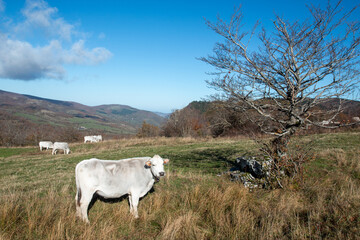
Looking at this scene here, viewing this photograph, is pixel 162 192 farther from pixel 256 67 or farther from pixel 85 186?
pixel 256 67

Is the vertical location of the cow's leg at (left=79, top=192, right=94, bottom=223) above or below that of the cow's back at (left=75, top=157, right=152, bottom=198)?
below

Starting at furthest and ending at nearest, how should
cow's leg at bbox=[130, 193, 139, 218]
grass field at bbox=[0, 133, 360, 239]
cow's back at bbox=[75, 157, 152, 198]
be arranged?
cow's leg at bbox=[130, 193, 139, 218]
cow's back at bbox=[75, 157, 152, 198]
grass field at bbox=[0, 133, 360, 239]

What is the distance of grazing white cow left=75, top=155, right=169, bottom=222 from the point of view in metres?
5.54

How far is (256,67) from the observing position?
27.5 feet

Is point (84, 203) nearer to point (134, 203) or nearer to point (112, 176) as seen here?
point (112, 176)

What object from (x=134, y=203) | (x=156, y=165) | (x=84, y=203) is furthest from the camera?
(x=156, y=165)

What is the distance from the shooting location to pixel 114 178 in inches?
235

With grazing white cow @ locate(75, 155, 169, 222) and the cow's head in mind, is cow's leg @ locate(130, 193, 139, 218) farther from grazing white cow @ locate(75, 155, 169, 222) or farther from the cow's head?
the cow's head

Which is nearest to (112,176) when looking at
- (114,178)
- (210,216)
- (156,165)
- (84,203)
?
(114,178)

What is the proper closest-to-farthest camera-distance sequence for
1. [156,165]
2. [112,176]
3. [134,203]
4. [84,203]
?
1. [84,203]
2. [112,176]
3. [134,203]
4. [156,165]

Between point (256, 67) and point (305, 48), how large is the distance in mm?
1904

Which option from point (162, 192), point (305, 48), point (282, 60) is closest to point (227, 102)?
point (282, 60)

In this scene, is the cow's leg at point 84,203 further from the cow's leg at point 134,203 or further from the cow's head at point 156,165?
the cow's head at point 156,165

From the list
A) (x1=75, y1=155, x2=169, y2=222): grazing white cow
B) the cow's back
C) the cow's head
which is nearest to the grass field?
(x1=75, y1=155, x2=169, y2=222): grazing white cow
